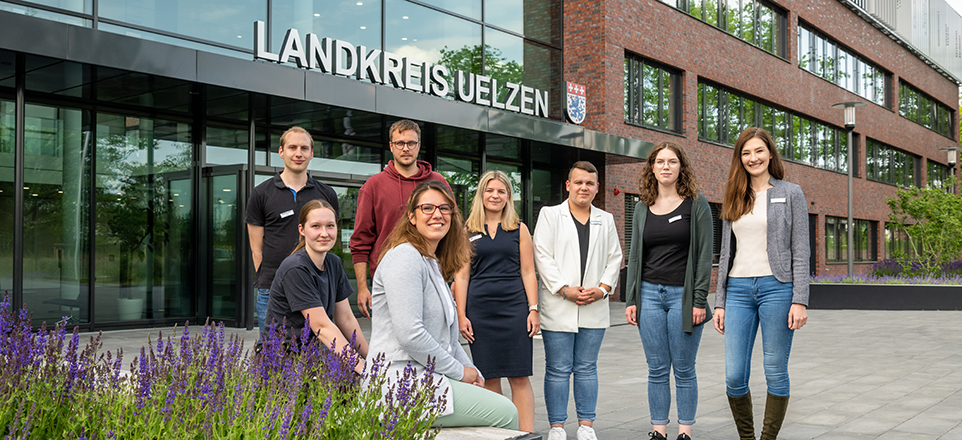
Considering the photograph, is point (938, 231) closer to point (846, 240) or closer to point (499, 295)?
point (846, 240)

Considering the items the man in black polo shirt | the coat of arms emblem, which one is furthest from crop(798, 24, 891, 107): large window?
the man in black polo shirt

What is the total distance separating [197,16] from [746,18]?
17.0 m

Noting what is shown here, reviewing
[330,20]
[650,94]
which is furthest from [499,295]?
[650,94]

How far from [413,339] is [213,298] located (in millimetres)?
9796

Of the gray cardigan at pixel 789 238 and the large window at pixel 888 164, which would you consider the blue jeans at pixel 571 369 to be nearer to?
the gray cardigan at pixel 789 238

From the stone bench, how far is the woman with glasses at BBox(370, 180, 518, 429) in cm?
5

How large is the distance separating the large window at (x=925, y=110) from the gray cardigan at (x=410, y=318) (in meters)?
36.9

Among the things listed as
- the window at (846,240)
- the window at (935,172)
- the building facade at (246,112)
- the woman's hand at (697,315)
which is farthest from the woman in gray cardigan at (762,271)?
the window at (935,172)

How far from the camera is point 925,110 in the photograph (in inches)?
1495

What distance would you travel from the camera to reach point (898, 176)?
3481 cm

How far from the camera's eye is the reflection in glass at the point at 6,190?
10141mm

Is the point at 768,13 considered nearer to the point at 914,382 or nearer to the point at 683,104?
the point at 683,104

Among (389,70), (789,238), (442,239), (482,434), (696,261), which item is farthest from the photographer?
(389,70)

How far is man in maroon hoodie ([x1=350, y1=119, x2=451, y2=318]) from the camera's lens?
15.8 ft
